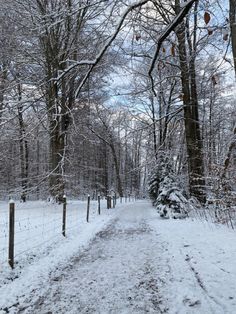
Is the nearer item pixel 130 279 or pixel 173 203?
pixel 130 279

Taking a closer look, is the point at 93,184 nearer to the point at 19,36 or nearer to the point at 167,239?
the point at 19,36

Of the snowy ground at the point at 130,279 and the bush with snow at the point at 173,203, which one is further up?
the bush with snow at the point at 173,203

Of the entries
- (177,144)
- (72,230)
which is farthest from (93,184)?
(72,230)

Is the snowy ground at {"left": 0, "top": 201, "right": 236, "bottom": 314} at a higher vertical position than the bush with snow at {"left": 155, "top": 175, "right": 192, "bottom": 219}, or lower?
lower

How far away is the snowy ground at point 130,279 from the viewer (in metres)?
3.90

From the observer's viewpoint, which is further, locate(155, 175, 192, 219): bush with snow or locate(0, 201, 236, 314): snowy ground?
locate(155, 175, 192, 219): bush with snow

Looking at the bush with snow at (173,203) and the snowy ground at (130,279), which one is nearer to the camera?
the snowy ground at (130,279)

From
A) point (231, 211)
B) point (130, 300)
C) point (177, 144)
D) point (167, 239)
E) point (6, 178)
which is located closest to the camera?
point (130, 300)

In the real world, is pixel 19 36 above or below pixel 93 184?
above

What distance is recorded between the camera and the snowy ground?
3.90 metres

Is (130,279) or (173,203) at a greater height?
(173,203)

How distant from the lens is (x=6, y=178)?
3819 cm

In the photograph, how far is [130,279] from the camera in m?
4.98

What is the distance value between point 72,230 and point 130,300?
6394mm
